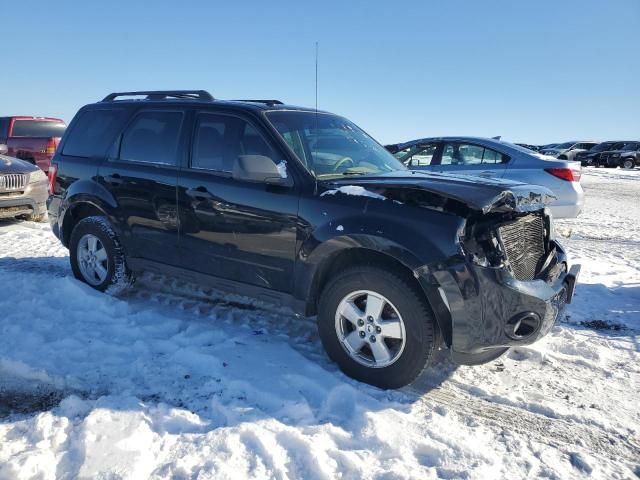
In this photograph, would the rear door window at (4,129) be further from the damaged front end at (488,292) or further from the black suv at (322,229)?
the damaged front end at (488,292)

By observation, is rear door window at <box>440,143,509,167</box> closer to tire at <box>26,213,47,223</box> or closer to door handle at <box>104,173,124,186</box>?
door handle at <box>104,173,124,186</box>

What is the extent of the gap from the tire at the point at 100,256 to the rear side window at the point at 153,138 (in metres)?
0.75

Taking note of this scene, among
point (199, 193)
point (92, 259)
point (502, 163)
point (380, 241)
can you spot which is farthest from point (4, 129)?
point (380, 241)

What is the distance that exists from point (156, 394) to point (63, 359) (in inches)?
35.9

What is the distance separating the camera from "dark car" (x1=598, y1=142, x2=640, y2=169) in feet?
107

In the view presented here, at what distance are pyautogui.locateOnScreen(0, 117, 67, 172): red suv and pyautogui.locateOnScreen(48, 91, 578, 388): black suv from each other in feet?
29.2

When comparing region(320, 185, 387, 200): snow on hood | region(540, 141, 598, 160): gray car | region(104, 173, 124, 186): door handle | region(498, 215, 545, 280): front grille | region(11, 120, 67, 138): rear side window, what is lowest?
region(498, 215, 545, 280): front grille

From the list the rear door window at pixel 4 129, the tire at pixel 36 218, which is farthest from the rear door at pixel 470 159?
the rear door window at pixel 4 129

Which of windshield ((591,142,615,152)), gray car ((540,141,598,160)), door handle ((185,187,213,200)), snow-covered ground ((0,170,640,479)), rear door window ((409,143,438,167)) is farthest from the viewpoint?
windshield ((591,142,615,152))

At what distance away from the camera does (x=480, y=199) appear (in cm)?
298

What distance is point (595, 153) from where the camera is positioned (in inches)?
1355

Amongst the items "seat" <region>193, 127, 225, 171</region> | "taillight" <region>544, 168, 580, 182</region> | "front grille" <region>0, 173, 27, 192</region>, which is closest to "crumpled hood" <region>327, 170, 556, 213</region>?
"seat" <region>193, 127, 225, 171</region>

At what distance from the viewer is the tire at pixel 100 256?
4734mm

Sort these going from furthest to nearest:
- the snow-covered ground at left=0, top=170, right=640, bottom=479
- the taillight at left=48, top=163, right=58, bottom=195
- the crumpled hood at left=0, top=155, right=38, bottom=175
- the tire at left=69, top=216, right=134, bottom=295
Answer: the crumpled hood at left=0, top=155, right=38, bottom=175, the taillight at left=48, top=163, right=58, bottom=195, the tire at left=69, top=216, right=134, bottom=295, the snow-covered ground at left=0, top=170, right=640, bottom=479
